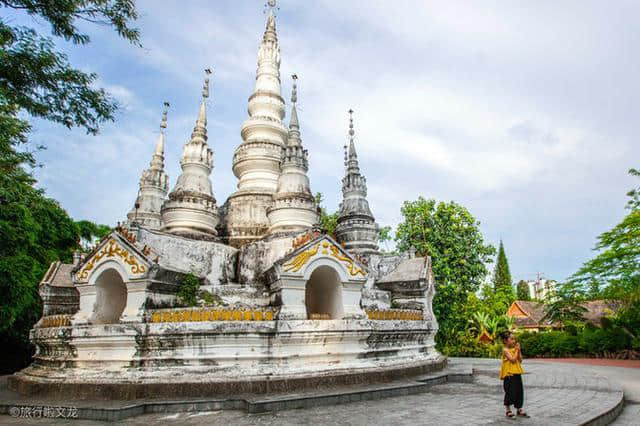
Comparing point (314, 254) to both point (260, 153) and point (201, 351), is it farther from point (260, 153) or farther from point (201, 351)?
point (260, 153)

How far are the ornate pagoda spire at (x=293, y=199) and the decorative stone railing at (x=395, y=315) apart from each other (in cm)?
441

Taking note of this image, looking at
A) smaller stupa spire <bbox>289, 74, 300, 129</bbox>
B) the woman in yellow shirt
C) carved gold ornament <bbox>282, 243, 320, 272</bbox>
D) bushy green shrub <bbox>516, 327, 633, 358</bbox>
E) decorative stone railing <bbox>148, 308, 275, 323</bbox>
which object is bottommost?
bushy green shrub <bbox>516, 327, 633, 358</bbox>

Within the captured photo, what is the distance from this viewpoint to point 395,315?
1138 centimetres

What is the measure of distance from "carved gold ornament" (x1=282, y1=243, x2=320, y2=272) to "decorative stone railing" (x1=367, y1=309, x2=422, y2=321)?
7.04ft

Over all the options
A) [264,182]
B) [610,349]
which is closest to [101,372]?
[264,182]

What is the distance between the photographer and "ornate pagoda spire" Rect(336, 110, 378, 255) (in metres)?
18.8

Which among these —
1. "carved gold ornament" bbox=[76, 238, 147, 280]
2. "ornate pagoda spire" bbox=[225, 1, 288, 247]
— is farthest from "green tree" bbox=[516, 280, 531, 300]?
"carved gold ornament" bbox=[76, 238, 147, 280]

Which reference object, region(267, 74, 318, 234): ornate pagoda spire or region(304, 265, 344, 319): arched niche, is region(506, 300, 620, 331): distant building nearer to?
region(267, 74, 318, 234): ornate pagoda spire

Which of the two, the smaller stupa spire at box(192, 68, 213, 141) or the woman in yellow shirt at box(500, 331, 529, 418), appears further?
the smaller stupa spire at box(192, 68, 213, 141)

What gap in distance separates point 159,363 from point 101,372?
125cm

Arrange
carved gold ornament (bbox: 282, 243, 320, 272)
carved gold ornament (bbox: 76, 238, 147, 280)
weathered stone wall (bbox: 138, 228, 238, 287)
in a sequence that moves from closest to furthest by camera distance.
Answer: carved gold ornament (bbox: 76, 238, 147, 280) < carved gold ornament (bbox: 282, 243, 320, 272) < weathered stone wall (bbox: 138, 228, 238, 287)

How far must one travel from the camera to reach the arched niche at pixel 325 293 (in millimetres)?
10938

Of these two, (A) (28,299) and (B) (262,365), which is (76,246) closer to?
(A) (28,299)

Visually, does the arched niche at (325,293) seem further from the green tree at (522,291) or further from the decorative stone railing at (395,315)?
the green tree at (522,291)
